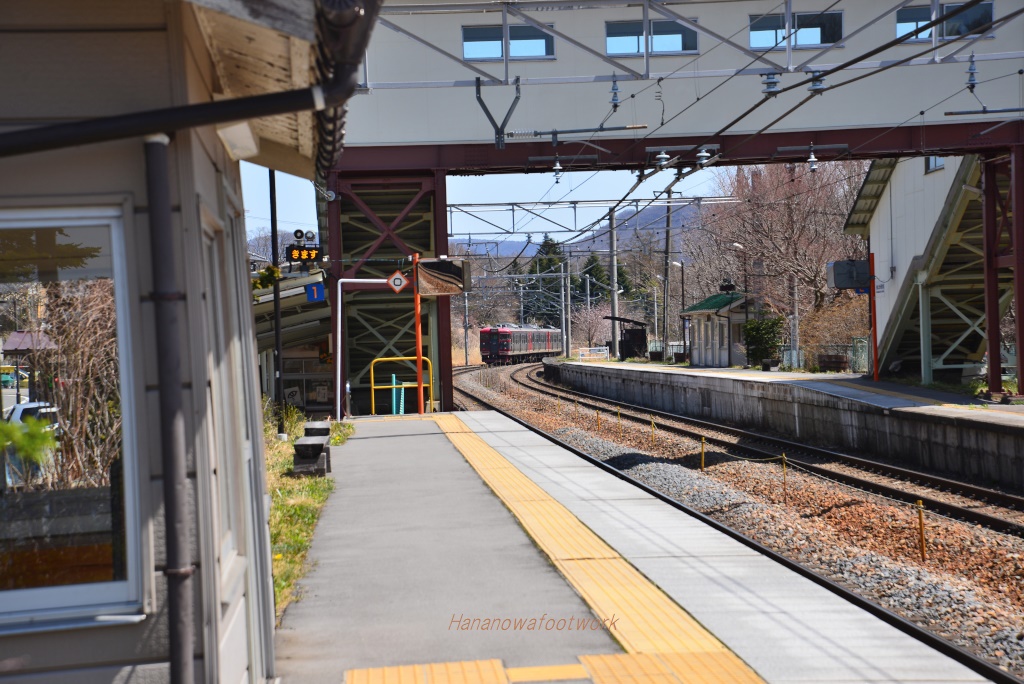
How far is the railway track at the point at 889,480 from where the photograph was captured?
37.6 feet

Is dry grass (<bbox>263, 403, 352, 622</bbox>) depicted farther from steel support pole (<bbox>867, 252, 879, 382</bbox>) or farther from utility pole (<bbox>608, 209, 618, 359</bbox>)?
utility pole (<bbox>608, 209, 618, 359</bbox>)

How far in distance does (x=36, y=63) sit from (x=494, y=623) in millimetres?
3587

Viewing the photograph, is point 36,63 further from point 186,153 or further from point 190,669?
point 190,669

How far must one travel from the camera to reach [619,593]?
19.3ft

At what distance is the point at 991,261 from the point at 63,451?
61.1ft

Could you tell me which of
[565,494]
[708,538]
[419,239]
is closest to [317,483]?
[565,494]

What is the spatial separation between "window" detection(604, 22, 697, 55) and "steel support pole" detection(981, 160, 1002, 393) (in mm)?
6231

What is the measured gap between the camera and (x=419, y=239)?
22.5 m

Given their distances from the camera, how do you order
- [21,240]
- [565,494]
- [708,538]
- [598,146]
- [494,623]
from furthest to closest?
[598,146] → [565,494] → [708,538] → [494,623] → [21,240]

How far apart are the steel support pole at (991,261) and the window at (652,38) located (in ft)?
20.4

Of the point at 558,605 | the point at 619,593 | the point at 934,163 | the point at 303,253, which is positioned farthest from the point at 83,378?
the point at 934,163

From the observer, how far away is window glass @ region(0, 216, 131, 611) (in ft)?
10.2

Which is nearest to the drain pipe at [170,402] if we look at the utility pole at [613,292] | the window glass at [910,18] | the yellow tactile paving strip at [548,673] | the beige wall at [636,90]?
the yellow tactile paving strip at [548,673]

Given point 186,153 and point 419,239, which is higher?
point 419,239
